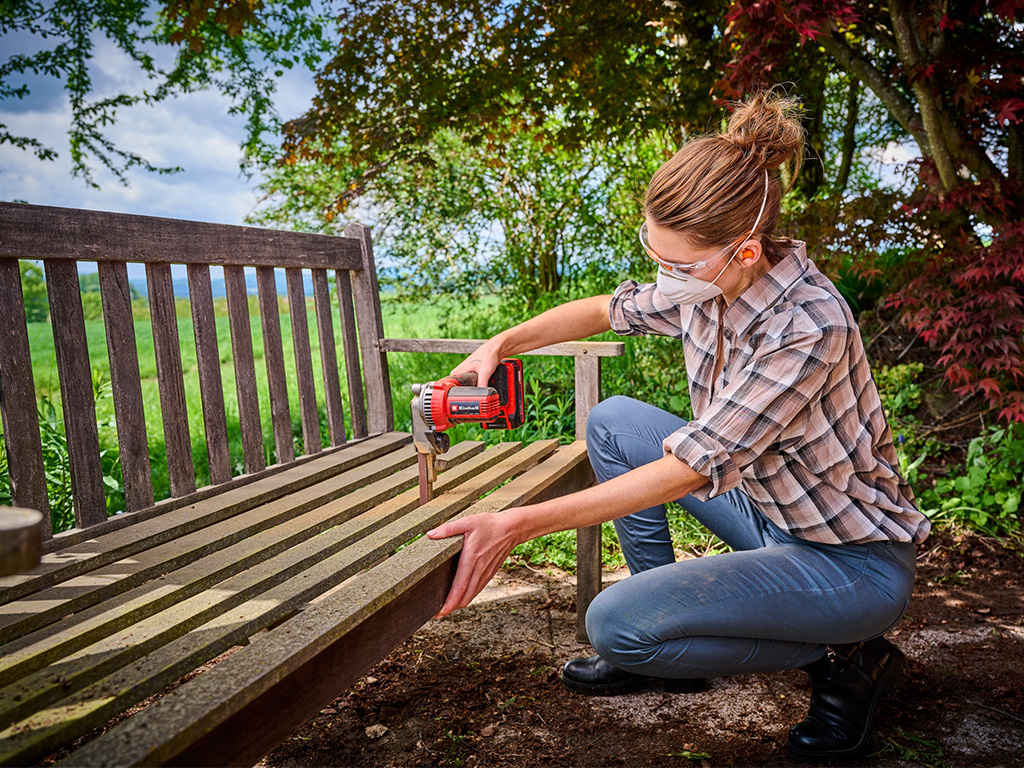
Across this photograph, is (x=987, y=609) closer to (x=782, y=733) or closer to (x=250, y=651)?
(x=782, y=733)

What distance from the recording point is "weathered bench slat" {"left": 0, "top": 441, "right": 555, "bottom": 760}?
1123 mm

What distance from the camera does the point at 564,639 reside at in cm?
269

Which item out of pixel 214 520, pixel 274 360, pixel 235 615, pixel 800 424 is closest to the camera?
pixel 235 615

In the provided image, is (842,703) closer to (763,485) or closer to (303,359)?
(763,485)

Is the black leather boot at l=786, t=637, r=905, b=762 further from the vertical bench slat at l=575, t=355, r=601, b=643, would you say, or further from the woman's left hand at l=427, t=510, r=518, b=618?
the woman's left hand at l=427, t=510, r=518, b=618

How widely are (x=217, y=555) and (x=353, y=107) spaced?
3527 mm

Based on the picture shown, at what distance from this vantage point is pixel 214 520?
2039mm

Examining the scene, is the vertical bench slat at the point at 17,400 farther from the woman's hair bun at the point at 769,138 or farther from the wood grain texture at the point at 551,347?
the woman's hair bun at the point at 769,138

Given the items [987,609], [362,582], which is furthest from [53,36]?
[987,609]

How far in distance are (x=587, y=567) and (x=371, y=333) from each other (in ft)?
4.03

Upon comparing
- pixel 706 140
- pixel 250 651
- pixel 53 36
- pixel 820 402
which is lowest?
pixel 250 651

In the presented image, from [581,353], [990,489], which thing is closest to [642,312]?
[581,353]

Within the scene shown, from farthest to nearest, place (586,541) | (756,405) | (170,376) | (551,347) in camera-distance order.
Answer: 1. (551,347)
2. (586,541)
3. (170,376)
4. (756,405)

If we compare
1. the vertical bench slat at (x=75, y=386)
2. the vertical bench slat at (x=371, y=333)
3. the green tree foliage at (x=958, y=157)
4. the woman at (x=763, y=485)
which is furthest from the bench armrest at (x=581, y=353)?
the green tree foliage at (x=958, y=157)
